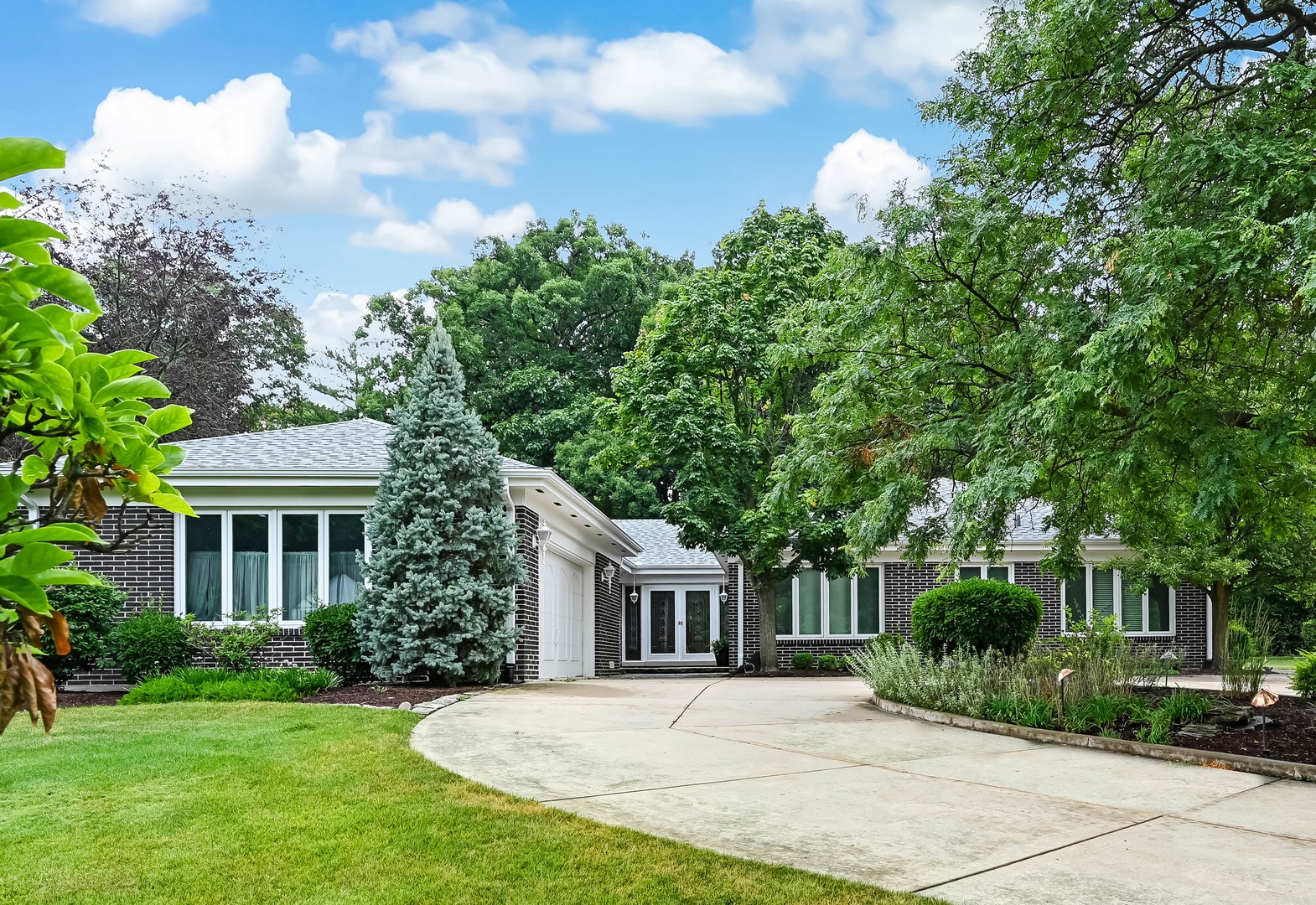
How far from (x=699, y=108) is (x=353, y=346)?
22205 millimetres

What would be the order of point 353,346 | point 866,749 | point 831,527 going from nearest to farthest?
point 866,749
point 831,527
point 353,346

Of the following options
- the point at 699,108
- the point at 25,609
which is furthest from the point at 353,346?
the point at 25,609

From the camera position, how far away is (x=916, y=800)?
675 cm

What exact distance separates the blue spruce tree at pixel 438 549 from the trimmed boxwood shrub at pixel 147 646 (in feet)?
8.88

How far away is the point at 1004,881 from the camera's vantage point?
4.93 m

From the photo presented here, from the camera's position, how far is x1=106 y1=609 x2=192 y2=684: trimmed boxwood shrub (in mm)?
13766

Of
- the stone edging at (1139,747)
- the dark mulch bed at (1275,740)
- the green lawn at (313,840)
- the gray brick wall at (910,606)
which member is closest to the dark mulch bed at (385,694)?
the green lawn at (313,840)

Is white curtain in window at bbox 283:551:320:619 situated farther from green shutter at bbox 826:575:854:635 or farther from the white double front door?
the white double front door

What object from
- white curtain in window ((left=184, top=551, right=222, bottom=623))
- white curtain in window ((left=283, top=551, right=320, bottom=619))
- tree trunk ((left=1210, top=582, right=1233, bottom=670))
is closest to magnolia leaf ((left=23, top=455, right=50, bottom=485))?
white curtain in window ((left=283, top=551, right=320, bottom=619))

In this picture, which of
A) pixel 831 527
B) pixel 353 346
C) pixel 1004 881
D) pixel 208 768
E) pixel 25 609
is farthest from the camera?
pixel 353 346

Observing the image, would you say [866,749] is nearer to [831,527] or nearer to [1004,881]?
[1004,881]

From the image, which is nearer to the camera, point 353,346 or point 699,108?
point 699,108

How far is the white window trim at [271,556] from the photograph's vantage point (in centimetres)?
1475

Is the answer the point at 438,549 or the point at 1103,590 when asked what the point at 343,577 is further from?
the point at 1103,590
